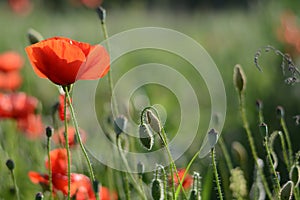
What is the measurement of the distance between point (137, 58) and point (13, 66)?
227 cm

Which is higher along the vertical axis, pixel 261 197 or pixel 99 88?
pixel 99 88

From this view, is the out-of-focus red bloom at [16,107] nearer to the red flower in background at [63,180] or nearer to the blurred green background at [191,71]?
the blurred green background at [191,71]

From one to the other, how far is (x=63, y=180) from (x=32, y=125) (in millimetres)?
775

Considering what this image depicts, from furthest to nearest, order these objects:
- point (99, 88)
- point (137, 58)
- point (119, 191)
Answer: point (137, 58)
point (99, 88)
point (119, 191)

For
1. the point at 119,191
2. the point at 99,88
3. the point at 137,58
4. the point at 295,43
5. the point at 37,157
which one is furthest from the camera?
the point at 137,58

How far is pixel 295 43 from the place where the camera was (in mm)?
3670

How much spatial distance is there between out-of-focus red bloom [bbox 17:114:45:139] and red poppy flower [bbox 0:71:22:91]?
0.28m

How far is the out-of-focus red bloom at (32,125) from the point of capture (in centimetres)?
210

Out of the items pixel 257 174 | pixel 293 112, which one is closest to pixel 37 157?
pixel 257 174

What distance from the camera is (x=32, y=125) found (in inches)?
83.4

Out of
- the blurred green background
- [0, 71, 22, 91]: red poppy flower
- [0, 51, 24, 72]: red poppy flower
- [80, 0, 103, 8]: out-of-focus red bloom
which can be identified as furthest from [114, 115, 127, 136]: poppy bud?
[80, 0, 103, 8]: out-of-focus red bloom

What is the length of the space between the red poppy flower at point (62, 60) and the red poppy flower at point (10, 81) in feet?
4.26

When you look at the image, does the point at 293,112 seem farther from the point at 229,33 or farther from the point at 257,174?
the point at 229,33

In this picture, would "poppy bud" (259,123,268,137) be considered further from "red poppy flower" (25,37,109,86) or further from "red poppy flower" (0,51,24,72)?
"red poppy flower" (0,51,24,72)
